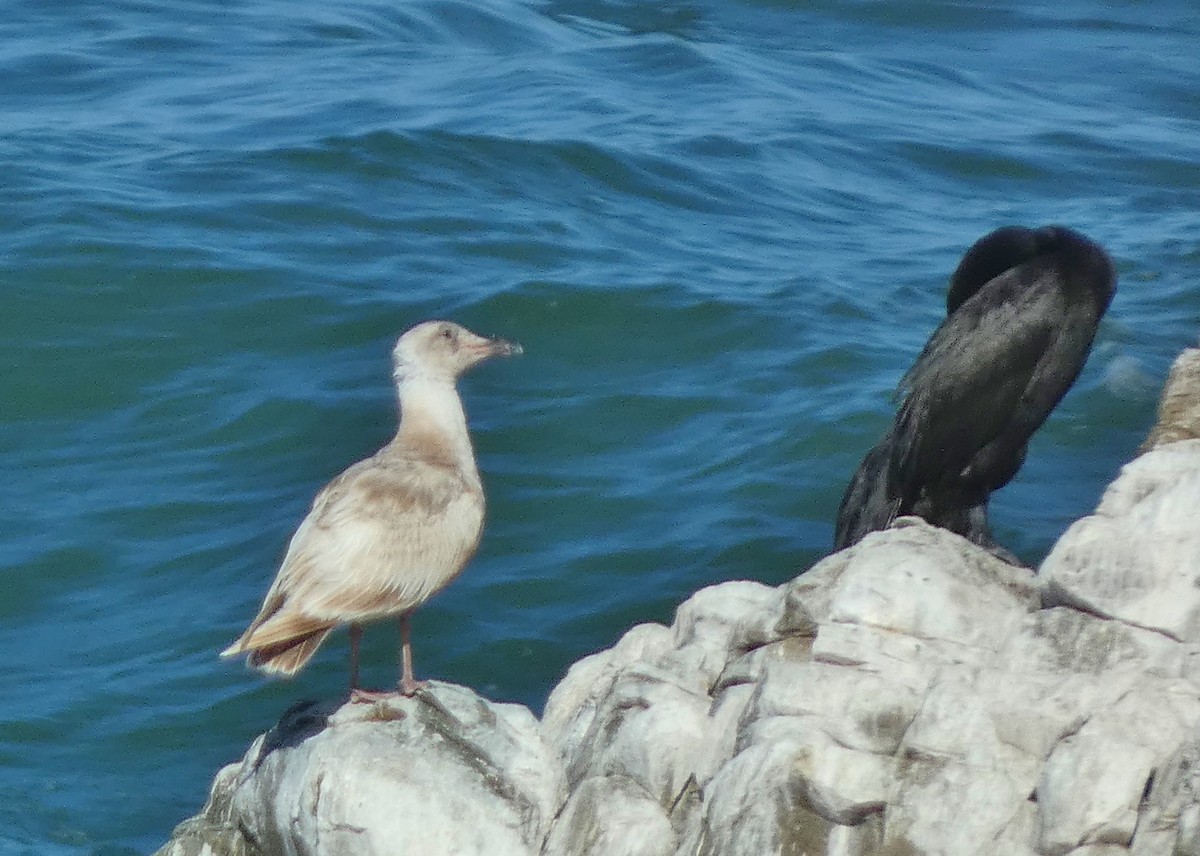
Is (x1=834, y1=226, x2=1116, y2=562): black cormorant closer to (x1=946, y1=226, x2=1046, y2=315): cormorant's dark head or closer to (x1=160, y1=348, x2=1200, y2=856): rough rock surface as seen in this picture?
(x1=946, y1=226, x2=1046, y2=315): cormorant's dark head

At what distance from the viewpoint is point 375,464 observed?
6.32 metres

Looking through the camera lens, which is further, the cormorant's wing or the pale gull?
the cormorant's wing

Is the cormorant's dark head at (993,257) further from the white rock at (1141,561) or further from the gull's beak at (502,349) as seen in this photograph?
the white rock at (1141,561)

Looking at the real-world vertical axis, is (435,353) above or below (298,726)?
above

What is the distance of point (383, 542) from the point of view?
5.89 metres

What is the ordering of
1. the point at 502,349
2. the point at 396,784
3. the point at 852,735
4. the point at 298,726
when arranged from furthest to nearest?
the point at 502,349 < the point at 298,726 < the point at 396,784 < the point at 852,735

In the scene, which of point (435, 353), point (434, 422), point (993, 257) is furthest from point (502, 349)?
point (993, 257)

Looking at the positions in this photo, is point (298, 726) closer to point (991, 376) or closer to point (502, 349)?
point (502, 349)

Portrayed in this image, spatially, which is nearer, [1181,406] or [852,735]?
[852,735]

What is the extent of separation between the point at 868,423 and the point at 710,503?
1.37 metres

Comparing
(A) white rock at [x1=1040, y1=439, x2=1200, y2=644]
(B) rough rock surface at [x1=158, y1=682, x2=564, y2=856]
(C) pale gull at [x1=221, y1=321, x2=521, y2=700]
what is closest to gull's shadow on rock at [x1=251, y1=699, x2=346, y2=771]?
(B) rough rock surface at [x1=158, y1=682, x2=564, y2=856]

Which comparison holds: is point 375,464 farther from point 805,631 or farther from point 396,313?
point 396,313

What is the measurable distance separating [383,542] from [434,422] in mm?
964

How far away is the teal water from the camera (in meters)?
9.38
